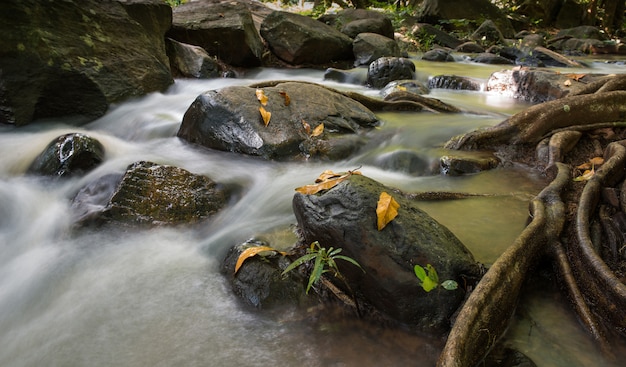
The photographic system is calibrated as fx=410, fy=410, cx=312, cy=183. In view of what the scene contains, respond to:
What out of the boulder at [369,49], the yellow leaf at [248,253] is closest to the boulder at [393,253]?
the yellow leaf at [248,253]

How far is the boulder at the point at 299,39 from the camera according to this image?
11203 millimetres

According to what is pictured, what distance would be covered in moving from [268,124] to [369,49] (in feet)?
Answer: 25.5

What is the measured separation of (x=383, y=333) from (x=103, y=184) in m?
3.36

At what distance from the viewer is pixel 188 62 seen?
9250 mm

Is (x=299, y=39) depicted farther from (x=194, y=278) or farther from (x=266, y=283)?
(x=266, y=283)

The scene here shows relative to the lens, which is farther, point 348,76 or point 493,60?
point 493,60

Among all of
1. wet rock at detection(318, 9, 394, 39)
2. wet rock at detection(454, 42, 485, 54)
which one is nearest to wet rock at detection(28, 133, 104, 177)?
wet rock at detection(318, 9, 394, 39)

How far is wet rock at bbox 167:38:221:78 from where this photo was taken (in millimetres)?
9122

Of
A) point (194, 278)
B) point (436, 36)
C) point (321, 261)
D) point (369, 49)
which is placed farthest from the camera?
point (436, 36)

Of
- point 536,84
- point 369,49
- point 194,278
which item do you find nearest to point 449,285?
point 194,278

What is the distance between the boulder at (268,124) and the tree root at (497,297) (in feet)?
9.09

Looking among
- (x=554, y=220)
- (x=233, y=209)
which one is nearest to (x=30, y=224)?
(x=233, y=209)

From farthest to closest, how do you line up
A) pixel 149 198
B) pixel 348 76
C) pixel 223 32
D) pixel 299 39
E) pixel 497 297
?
pixel 299 39, pixel 348 76, pixel 223 32, pixel 149 198, pixel 497 297

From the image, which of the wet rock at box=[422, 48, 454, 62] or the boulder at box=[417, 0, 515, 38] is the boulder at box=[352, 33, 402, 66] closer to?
the wet rock at box=[422, 48, 454, 62]
